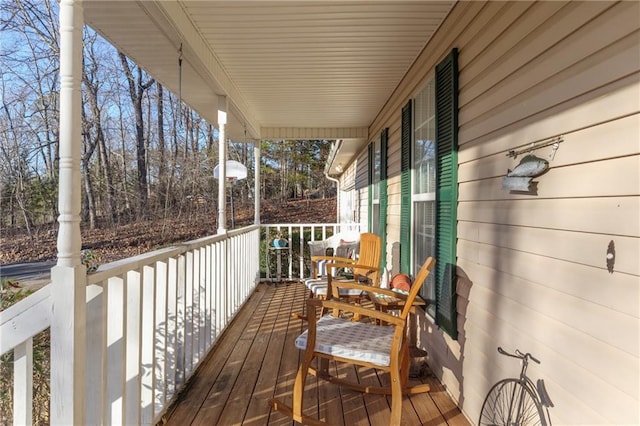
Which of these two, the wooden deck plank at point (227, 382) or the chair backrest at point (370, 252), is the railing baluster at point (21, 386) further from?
the chair backrest at point (370, 252)

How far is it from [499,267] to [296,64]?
97.4 inches

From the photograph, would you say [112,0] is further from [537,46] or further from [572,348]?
[572,348]

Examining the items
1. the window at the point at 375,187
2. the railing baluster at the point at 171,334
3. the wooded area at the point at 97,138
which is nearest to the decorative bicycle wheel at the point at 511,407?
the railing baluster at the point at 171,334

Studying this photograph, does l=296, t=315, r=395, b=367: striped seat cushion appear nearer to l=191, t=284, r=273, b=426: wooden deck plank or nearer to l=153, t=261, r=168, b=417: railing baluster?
l=191, t=284, r=273, b=426: wooden deck plank

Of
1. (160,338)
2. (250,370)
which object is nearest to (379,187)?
(250,370)

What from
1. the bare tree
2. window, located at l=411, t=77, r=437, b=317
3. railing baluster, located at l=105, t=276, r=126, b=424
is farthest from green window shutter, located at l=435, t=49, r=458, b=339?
the bare tree

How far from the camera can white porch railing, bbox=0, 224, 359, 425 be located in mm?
1260

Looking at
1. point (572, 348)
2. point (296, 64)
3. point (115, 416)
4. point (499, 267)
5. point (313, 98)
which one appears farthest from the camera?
point (313, 98)

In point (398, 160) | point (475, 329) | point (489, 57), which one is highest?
point (489, 57)

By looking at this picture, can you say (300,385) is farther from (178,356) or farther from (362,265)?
(362,265)

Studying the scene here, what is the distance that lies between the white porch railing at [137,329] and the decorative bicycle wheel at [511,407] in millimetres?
1723

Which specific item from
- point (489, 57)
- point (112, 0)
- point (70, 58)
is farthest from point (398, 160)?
point (70, 58)

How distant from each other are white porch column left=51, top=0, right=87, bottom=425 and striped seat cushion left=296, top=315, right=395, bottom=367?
110 centimetres

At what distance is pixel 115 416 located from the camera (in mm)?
1682
